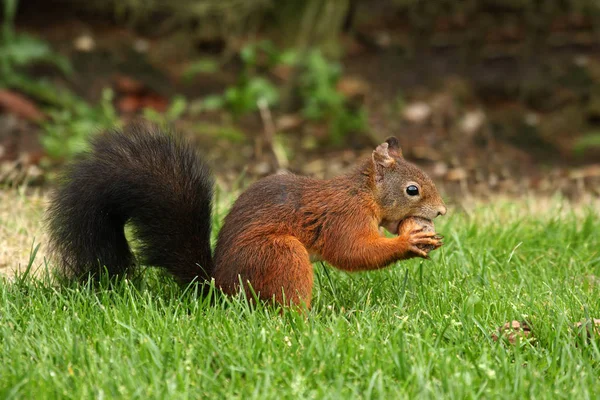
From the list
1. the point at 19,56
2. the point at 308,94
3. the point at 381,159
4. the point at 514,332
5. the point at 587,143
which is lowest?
the point at 514,332

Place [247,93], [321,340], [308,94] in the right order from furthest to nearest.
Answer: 1. [308,94]
2. [247,93]
3. [321,340]

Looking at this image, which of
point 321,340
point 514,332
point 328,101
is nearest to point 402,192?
point 514,332

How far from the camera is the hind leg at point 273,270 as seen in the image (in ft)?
9.38

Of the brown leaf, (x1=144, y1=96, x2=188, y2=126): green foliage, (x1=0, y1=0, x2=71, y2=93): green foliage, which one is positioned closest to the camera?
the brown leaf

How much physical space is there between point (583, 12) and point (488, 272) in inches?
202

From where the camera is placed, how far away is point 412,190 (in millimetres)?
3121

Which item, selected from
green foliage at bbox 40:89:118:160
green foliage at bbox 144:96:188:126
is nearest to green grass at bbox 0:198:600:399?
green foliage at bbox 40:89:118:160

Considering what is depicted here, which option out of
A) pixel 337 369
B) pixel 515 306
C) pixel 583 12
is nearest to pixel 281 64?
pixel 583 12

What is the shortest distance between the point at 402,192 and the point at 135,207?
0.97m

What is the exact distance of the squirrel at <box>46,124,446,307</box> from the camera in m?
2.90

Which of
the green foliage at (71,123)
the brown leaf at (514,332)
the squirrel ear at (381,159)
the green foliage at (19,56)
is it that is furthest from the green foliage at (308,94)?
the brown leaf at (514,332)

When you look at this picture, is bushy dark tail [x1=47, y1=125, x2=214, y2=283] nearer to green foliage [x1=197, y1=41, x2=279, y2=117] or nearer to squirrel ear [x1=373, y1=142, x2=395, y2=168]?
squirrel ear [x1=373, y1=142, x2=395, y2=168]

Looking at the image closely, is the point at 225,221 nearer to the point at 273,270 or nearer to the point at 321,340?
the point at 273,270

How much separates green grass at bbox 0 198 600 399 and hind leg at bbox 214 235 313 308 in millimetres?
71
